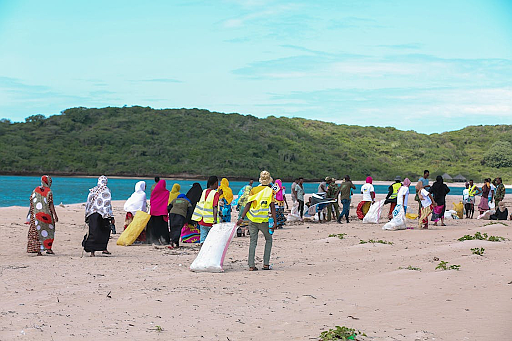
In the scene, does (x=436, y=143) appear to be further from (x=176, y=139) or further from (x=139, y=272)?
(x=139, y=272)

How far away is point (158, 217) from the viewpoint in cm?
1445

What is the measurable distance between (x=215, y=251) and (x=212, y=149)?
130357 mm

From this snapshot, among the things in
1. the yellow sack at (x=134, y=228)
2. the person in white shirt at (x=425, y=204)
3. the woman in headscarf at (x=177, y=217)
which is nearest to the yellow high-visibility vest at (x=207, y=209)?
the woman in headscarf at (x=177, y=217)

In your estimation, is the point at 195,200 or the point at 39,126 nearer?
the point at 195,200

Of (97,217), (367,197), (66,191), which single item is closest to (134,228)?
(97,217)

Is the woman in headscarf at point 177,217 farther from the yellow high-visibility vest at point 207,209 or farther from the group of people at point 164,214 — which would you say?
the yellow high-visibility vest at point 207,209

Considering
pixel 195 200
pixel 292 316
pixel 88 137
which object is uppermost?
pixel 88 137

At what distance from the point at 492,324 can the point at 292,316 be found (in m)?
2.18

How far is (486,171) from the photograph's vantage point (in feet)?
441

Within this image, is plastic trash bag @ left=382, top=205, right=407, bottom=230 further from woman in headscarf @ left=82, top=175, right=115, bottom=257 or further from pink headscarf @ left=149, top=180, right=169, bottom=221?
woman in headscarf @ left=82, top=175, right=115, bottom=257

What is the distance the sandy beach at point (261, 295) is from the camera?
20.5 feet

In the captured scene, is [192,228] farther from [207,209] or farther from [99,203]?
[99,203]

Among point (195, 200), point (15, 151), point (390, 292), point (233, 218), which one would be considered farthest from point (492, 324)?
point (15, 151)

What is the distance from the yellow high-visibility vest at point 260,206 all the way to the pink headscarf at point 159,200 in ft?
14.7
